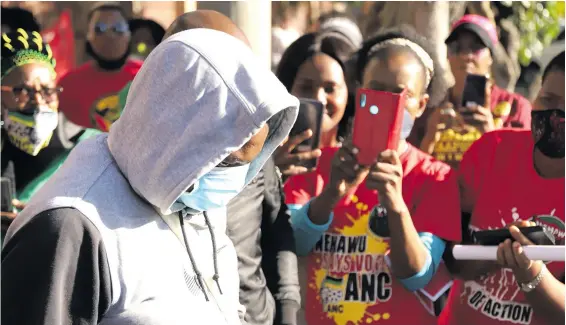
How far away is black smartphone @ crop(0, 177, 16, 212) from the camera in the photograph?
143 inches

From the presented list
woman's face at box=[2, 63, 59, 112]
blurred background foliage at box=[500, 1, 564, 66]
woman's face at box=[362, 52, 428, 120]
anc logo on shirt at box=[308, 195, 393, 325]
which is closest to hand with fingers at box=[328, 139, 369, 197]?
anc logo on shirt at box=[308, 195, 393, 325]

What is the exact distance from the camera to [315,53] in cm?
412

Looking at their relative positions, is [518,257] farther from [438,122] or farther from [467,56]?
[467,56]

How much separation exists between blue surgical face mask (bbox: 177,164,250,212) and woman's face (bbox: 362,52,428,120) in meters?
1.56

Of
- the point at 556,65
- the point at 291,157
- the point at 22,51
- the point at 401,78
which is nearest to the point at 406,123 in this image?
the point at 401,78

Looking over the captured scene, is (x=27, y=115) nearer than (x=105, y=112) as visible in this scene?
Yes

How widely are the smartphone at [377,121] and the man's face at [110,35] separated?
315 cm

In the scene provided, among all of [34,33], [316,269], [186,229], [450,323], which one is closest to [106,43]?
[34,33]

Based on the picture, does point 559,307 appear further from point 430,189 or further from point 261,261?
point 261,261

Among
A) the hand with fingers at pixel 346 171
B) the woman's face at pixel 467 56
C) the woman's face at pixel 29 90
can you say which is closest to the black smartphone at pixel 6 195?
the woman's face at pixel 29 90

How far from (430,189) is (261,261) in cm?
79

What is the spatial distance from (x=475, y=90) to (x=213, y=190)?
2627 mm

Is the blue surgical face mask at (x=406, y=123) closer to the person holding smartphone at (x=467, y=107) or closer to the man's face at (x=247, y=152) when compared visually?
the person holding smartphone at (x=467, y=107)

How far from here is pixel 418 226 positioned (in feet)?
11.8
